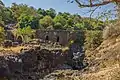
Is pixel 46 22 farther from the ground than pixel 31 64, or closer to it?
farther from the ground

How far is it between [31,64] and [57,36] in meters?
10.7

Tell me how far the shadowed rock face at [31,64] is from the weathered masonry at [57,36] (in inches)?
290

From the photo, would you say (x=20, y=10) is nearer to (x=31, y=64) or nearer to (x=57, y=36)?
(x=57, y=36)

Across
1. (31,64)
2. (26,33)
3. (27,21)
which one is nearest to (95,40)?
(31,64)

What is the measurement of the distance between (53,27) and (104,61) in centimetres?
3209

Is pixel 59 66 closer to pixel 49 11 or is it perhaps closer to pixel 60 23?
pixel 60 23

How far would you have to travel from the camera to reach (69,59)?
2639cm

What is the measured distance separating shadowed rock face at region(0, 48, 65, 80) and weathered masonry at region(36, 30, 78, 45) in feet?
24.2

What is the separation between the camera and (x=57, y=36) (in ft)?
108

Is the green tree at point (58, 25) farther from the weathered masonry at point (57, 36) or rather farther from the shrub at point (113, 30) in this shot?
the shrub at point (113, 30)

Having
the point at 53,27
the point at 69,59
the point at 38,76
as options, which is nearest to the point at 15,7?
the point at 53,27

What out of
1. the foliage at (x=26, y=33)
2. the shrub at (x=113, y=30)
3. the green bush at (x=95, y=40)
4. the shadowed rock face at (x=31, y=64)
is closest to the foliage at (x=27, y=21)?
the foliage at (x=26, y=33)

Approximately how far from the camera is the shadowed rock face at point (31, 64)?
19.6m

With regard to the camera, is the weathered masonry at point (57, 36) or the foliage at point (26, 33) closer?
the foliage at point (26, 33)
